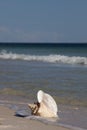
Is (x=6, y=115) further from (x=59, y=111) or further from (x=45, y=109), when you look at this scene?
(x=59, y=111)

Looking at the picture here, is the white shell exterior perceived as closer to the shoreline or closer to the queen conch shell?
the queen conch shell

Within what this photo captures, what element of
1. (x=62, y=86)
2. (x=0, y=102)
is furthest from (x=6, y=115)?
(x=62, y=86)

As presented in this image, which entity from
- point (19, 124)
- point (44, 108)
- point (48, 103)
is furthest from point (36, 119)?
point (19, 124)

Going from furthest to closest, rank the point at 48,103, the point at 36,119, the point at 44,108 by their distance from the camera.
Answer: the point at 48,103 < the point at 44,108 < the point at 36,119

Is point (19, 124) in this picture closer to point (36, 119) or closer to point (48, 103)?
point (36, 119)

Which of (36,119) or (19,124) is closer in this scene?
(19,124)

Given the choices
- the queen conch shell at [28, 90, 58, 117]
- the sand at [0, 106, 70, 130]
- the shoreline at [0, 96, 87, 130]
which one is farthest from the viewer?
the queen conch shell at [28, 90, 58, 117]

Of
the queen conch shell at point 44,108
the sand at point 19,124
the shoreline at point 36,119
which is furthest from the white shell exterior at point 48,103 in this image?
the sand at point 19,124

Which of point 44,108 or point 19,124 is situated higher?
point 44,108

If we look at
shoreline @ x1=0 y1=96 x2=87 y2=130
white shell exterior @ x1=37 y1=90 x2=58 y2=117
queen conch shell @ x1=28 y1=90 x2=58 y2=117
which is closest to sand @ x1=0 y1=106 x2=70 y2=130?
shoreline @ x1=0 y1=96 x2=87 y2=130

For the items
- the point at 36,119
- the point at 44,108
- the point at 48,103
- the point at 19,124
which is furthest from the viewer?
the point at 48,103

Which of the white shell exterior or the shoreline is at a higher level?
the white shell exterior

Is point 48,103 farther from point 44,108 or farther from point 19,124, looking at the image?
point 19,124

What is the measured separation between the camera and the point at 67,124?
29.8 ft
